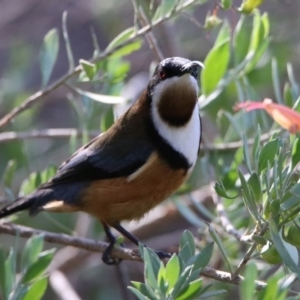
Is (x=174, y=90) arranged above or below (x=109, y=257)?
above

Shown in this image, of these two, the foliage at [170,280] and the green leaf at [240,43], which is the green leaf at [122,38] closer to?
the green leaf at [240,43]

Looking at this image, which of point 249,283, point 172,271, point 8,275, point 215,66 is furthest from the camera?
point 215,66

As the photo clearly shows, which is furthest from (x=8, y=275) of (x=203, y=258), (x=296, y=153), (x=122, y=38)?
(x=122, y=38)

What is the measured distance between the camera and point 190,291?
159 cm

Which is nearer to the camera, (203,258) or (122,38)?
(203,258)

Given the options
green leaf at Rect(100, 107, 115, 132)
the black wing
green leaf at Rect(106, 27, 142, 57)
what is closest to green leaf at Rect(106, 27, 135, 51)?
green leaf at Rect(106, 27, 142, 57)

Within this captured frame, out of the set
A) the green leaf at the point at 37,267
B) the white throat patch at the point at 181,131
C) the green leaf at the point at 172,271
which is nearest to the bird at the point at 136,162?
the white throat patch at the point at 181,131

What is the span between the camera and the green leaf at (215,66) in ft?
9.16

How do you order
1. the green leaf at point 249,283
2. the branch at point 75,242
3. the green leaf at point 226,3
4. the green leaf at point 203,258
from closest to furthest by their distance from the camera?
the green leaf at point 249,283, the green leaf at point 203,258, the green leaf at point 226,3, the branch at point 75,242

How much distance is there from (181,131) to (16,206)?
2.31 ft

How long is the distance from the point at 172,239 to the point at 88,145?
43.0 inches

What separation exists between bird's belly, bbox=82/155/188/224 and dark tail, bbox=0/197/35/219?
0.23m

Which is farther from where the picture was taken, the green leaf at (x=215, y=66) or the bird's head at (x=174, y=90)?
the green leaf at (x=215, y=66)

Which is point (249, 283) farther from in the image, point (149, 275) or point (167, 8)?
point (167, 8)
